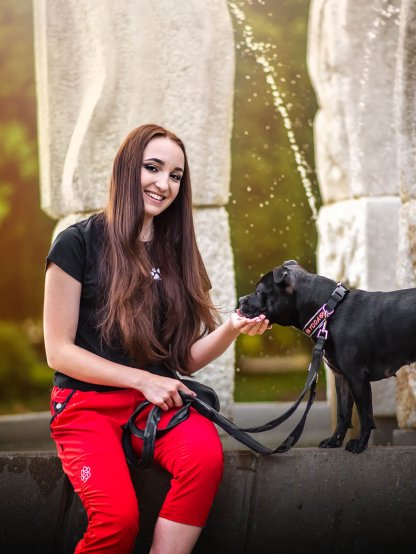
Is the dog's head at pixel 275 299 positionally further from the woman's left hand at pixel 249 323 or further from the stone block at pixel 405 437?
the stone block at pixel 405 437

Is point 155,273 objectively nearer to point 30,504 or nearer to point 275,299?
point 275,299

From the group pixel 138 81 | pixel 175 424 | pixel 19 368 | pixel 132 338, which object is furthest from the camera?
pixel 19 368

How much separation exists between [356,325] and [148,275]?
27.8 inches

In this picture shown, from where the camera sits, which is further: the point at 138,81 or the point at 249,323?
the point at 138,81

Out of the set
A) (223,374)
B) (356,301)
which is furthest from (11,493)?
(223,374)

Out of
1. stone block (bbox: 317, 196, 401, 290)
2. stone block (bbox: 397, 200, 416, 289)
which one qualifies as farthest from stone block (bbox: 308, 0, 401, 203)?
stone block (bbox: 397, 200, 416, 289)

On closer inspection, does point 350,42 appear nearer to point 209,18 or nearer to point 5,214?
point 209,18

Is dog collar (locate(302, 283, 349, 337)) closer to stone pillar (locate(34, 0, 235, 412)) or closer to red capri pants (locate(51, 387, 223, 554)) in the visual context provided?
red capri pants (locate(51, 387, 223, 554))

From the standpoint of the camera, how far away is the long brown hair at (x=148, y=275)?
2.71m

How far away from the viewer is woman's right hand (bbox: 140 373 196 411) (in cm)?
257

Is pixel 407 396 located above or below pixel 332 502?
above

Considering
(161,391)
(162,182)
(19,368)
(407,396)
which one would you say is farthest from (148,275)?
(19,368)

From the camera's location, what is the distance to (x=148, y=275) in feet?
9.25

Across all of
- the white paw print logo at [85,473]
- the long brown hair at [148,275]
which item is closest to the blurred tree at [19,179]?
the long brown hair at [148,275]
